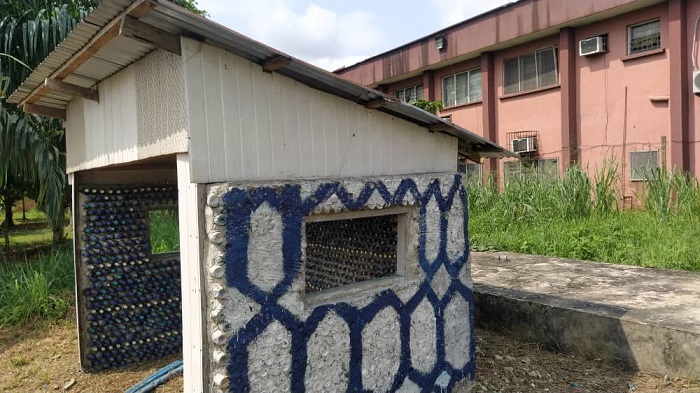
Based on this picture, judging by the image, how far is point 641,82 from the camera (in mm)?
11078

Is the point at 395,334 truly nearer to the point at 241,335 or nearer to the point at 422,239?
the point at 422,239

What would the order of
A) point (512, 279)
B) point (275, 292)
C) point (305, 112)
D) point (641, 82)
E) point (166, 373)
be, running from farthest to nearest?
point (641, 82)
point (512, 279)
point (166, 373)
point (305, 112)
point (275, 292)

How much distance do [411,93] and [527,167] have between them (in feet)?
18.5

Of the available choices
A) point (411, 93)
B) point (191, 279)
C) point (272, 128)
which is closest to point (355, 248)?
point (272, 128)

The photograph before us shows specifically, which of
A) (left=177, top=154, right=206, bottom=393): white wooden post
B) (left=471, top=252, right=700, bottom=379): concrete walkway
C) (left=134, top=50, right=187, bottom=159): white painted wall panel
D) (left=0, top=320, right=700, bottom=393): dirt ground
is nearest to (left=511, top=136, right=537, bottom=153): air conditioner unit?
(left=471, top=252, right=700, bottom=379): concrete walkway

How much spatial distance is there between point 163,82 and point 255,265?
112cm

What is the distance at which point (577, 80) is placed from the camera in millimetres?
12258

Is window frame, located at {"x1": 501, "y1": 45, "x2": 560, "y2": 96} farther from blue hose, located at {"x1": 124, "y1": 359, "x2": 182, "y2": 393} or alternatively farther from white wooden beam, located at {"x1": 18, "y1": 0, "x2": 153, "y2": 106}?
white wooden beam, located at {"x1": 18, "y1": 0, "x2": 153, "y2": 106}

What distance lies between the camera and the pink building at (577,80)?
1043 cm

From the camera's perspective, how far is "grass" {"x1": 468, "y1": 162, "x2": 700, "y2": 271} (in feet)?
24.1

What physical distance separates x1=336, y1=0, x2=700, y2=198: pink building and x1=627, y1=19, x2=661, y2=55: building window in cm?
2

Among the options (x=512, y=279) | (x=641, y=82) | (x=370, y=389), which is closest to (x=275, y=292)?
(x=370, y=389)

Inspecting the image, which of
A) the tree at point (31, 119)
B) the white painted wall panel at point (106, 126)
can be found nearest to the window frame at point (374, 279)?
the white painted wall panel at point (106, 126)

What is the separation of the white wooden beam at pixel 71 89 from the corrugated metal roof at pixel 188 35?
0.04 m
